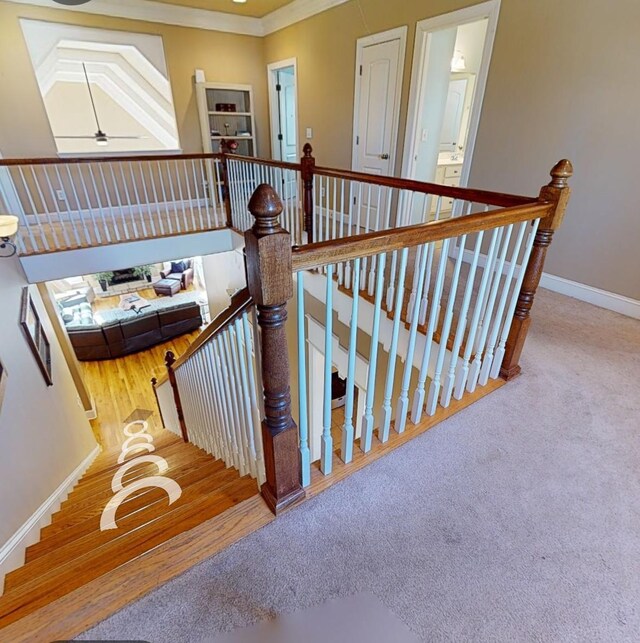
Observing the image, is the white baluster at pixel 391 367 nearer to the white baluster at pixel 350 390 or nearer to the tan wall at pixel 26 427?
the white baluster at pixel 350 390

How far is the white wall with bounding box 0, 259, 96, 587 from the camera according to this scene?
79.6 inches

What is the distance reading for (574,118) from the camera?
249cm

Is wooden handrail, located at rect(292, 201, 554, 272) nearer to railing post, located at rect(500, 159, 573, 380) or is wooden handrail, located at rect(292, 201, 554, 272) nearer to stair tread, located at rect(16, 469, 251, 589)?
railing post, located at rect(500, 159, 573, 380)

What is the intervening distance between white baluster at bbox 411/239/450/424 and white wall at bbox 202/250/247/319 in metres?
3.45

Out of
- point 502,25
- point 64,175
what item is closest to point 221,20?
point 64,175

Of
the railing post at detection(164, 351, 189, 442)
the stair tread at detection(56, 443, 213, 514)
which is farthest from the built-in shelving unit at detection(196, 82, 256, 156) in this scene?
the stair tread at detection(56, 443, 213, 514)

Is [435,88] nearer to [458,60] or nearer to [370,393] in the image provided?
[458,60]

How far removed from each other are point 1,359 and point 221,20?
204 inches

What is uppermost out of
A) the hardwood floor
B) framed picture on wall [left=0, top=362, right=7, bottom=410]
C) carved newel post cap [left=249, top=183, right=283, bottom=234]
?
carved newel post cap [left=249, top=183, right=283, bottom=234]

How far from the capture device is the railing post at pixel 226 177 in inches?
167

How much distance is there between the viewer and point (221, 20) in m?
4.97

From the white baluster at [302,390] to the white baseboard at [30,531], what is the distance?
1600 mm

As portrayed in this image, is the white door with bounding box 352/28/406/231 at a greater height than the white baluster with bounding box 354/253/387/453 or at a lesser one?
greater

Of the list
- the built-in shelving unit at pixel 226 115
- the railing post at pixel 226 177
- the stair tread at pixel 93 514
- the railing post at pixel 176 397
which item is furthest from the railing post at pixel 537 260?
the built-in shelving unit at pixel 226 115
